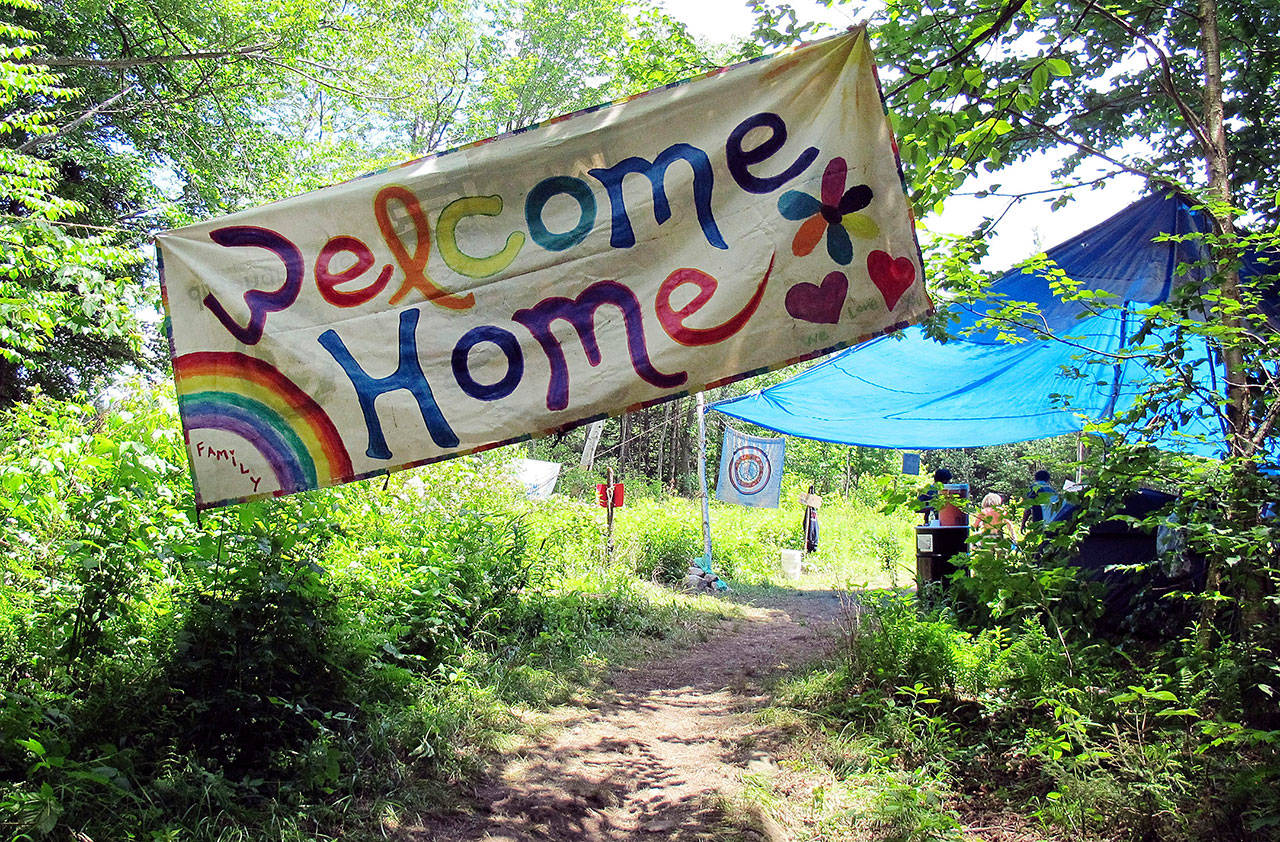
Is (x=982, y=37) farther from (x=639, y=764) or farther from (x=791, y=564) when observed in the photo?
(x=791, y=564)

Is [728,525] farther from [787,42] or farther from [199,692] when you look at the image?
[199,692]

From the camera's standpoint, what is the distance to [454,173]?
6.68ft

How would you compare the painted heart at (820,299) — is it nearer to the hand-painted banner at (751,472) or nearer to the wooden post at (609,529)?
the wooden post at (609,529)

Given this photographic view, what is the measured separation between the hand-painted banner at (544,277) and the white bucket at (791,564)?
10723 mm

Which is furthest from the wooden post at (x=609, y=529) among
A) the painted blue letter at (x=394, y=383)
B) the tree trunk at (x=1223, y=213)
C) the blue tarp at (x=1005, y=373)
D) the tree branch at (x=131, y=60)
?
the painted blue letter at (x=394, y=383)

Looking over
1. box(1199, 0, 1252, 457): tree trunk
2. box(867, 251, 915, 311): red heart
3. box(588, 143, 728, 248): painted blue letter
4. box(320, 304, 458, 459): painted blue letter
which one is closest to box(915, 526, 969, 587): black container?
box(1199, 0, 1252, 457): tree trunk

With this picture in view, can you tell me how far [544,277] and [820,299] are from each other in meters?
0.74

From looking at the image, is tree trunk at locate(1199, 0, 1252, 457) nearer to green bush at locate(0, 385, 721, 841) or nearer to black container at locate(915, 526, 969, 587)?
black container at locate(915, 526, 969, 587)

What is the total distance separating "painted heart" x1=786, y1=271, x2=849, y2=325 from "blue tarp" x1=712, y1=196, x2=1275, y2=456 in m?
2.43

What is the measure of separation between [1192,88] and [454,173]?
4.93 meters

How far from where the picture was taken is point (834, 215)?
6.61 feet

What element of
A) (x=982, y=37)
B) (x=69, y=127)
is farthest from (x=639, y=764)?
(x=69, y=127)

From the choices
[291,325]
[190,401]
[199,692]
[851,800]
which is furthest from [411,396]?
[851,800]

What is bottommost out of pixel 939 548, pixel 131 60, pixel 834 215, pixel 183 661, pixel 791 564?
pixel 791 564
